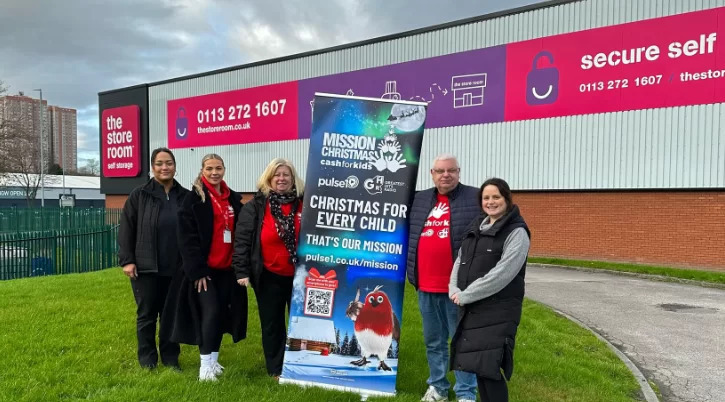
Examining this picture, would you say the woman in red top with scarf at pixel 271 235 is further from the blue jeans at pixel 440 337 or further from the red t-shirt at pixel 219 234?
the blue jeans at pixel 440 337

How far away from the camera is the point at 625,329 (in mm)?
6949

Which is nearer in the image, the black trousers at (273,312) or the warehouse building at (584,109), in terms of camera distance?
the black trousers at (273,312)

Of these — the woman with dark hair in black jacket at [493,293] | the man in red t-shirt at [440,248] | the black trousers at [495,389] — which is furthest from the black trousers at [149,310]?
the black trousers at [495,389]

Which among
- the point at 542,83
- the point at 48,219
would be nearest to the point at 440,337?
the point at 542,83

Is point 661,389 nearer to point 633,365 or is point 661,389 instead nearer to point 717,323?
point 633,365

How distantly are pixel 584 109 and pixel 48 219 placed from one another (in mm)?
20005

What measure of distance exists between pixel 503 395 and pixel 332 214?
1888mm

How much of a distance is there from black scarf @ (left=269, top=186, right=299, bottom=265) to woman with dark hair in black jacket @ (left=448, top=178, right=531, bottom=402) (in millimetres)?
1498

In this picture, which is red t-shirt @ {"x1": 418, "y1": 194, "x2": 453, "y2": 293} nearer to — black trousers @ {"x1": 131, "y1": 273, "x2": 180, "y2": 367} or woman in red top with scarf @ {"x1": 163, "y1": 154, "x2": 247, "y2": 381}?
woman in red top with scarf @ {"x1": 163, "y1": 154, "x2": 247, "y2": 381}

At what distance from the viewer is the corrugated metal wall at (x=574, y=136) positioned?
1268cm

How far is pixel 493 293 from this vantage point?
3141mm

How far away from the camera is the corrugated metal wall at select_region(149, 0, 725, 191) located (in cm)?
1268

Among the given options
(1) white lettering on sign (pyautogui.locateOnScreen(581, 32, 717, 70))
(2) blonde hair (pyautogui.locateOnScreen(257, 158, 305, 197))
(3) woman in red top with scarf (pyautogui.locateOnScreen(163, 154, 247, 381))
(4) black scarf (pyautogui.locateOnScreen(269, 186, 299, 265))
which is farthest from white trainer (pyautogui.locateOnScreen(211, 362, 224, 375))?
(1) white lettering on sign (pyautogui.locateOnScreen(581, 32, 717, 70))

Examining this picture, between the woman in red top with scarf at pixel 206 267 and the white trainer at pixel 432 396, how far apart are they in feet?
5.50
